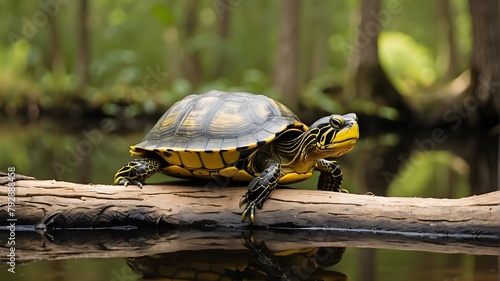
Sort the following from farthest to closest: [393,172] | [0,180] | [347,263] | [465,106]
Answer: [465,106], [393,172], [0,180], [347,263]

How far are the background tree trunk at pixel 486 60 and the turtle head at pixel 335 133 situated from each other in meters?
10.9

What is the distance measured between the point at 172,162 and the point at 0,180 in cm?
97

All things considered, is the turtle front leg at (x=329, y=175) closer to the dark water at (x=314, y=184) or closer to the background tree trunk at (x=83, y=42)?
the dark water at (x=314, y=184)

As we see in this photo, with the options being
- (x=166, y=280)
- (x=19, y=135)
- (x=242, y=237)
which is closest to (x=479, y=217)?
(x=242, y=237)

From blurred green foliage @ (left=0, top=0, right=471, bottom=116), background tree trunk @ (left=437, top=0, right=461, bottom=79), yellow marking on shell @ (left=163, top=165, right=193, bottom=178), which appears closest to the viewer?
yellow marking on shell @ (left=163, top=165, right=193, bottom=178)

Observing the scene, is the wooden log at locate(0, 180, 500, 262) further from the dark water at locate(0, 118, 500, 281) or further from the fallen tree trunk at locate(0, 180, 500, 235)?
the dark water at locate(0, 118, 500, 281)

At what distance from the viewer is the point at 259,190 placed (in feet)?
11.2

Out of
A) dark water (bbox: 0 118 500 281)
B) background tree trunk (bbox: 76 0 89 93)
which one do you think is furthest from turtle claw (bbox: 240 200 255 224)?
background tree trunk (bbox: 76 0 89 93)

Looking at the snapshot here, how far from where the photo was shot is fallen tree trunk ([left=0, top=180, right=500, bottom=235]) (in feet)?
10.7

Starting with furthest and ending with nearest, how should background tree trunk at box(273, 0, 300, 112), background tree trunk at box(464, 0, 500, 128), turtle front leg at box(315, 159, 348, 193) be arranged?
background tree trunk at box(464, 0, 500, 128) → background tree trunk at box(273, 0, 300, 112) → turtle front leg at box(315, 159, 348, 193)

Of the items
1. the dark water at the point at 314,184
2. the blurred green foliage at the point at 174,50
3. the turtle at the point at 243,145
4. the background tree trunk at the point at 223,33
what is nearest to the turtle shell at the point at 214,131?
the turtle at the point at 243,145

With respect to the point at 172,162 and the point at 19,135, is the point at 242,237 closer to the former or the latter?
the point at 172,162

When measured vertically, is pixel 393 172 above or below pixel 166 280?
above

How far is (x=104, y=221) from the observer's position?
3.44m
